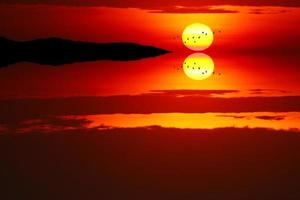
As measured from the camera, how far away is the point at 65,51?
2539cm

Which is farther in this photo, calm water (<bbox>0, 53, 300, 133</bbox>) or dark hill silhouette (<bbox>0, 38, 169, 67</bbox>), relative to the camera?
dark hill silhouette (<bbox>0, 38, 169, 67</bbox>)

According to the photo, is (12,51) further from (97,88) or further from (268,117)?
(268,117)

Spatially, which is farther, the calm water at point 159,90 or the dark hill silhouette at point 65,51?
the dark hill silhouette at point 65,51

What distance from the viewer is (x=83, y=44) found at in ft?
84.5

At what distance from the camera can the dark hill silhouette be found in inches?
895

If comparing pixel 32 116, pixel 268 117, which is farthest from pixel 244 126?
pixel 32 116

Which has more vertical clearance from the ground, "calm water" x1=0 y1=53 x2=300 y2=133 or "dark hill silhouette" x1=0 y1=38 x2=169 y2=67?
"dark hill silhouette" x1=0 y1=38 x2=169 y2=67

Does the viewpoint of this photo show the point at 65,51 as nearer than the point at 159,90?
No

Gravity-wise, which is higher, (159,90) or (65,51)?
(65,51)

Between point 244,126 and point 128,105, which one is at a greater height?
point 128,105

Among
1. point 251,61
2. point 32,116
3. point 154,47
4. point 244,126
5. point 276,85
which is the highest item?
point 154,47

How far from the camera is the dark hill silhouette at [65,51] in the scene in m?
22.7

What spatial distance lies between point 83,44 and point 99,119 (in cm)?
1412

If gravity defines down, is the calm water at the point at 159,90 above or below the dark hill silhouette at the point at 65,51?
below
